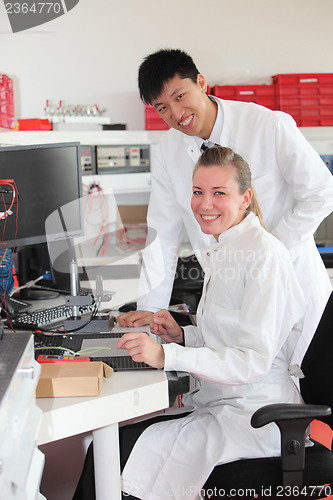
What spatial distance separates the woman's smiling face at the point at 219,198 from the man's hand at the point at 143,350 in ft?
1.12

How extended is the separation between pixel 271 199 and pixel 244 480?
0.90m

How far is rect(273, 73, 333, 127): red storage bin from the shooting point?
3.47 metres

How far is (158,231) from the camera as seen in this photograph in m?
1.92

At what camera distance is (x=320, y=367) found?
140 cm

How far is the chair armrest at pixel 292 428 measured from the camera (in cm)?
Result: 115

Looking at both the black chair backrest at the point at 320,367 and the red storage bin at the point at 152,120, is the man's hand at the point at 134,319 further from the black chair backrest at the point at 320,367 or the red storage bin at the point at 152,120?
the red storage bin at the point at 152,120

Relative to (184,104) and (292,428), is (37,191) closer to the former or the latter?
(184,104)

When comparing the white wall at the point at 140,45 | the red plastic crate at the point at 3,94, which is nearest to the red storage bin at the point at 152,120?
the white wall at the point at 140,45

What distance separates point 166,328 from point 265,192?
1.84ft

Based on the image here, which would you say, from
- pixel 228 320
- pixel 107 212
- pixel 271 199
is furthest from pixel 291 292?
pixel 107 212

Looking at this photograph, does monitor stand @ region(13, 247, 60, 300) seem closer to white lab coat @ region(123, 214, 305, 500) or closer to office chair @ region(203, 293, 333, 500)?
white lab coat @ region(123, 214, 305, 500)

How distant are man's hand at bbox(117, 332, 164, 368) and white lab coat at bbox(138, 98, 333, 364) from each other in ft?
1.79

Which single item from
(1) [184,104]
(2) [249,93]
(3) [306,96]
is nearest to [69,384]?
(1) [184,104]

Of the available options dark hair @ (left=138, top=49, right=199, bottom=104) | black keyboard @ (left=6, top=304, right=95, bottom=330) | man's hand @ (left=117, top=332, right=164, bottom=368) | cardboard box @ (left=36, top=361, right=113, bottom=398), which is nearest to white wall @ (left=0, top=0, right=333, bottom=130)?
dark hair @ (left=138, top=49, right=199, bottom=104)
